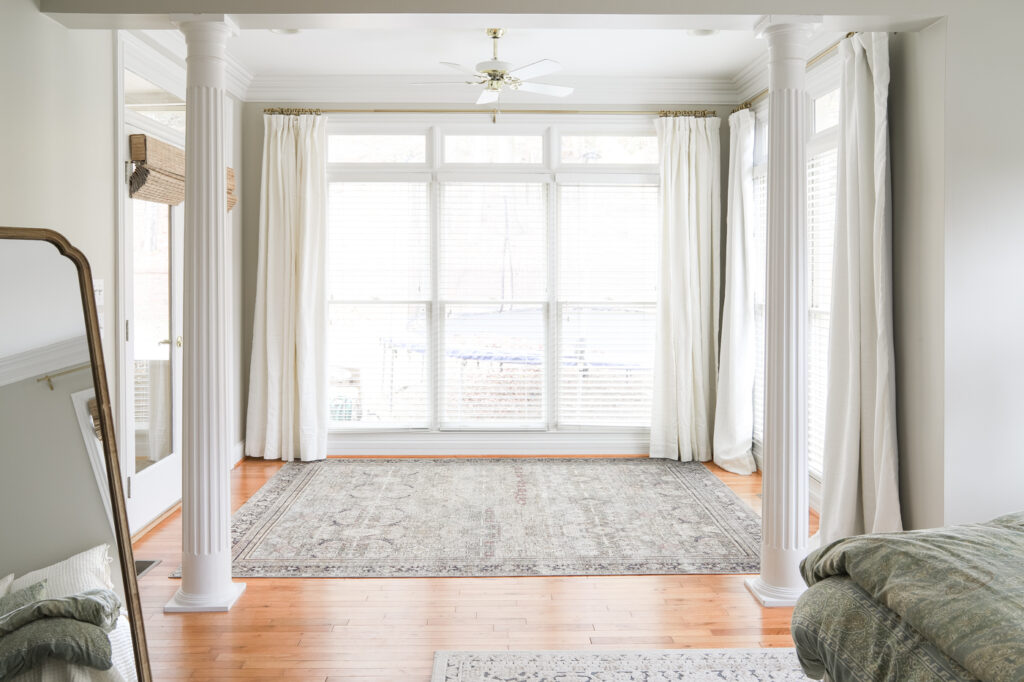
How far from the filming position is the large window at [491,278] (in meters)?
5.64

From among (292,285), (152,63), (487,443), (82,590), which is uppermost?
(152,63)

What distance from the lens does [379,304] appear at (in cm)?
571

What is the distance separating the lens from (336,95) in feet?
18.1

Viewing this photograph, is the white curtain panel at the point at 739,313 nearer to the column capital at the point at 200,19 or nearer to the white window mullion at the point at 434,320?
the white window mullion at the point at 434,320

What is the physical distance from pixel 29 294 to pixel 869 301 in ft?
10.4

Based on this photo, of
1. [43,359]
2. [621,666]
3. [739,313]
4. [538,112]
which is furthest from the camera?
[538,112]

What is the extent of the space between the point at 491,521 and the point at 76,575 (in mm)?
2329

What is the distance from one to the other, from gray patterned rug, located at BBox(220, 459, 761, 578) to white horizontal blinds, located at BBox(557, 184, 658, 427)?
0.48 meters

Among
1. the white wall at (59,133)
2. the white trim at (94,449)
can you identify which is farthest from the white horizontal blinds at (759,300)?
the white trim at (94,449)

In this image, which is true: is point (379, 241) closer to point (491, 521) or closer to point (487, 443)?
point (487, 443)

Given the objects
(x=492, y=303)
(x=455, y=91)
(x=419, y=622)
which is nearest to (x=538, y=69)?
(x=455, y=91)

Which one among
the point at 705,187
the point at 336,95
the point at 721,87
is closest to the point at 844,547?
the point at 705,187

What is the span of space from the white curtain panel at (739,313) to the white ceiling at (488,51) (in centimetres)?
57

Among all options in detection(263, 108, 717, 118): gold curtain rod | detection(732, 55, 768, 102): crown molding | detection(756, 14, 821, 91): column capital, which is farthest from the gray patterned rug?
detection(732, 55, 768, 102): crown molding
